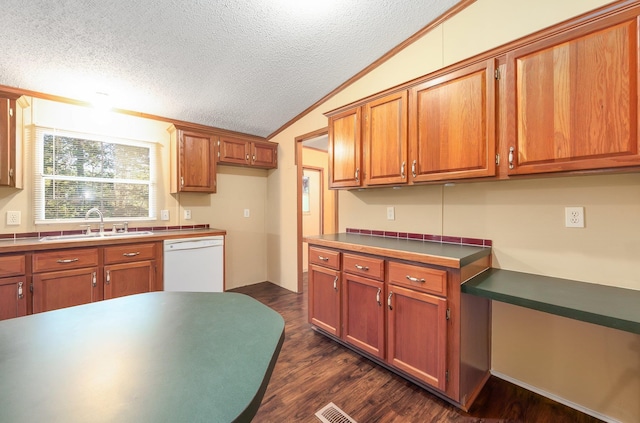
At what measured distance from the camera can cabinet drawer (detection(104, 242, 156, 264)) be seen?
2469 millimetres

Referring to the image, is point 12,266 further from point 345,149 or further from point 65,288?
point 345,149

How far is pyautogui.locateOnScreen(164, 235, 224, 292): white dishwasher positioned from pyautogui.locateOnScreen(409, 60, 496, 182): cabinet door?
7.80 ft

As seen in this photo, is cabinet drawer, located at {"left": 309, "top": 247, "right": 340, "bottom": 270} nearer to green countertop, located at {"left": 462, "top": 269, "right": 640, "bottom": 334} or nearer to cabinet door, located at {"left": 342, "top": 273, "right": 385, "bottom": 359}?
cabinet door, located at {"left": 342, "top": 273, "right": 385, "bottom": 359}

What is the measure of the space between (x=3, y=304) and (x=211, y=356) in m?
2.53

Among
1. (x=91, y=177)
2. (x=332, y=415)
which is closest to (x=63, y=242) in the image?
(x=91, y=177)

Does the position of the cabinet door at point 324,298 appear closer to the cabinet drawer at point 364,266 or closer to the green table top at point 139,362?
the cabinet drawer at point 364,266

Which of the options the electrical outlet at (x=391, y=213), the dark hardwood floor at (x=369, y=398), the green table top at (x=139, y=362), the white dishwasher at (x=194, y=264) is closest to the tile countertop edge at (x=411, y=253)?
the electrical outlet at (x=391, y=213)

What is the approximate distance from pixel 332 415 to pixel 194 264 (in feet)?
7.02

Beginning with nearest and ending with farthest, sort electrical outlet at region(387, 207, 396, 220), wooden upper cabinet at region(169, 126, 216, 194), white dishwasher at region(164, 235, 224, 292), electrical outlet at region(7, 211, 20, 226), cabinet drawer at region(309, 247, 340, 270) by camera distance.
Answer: cabinet drawer at region(309, 247, 340, 270), electrical outlet at region(7, 211, 20, 226), electrical outlet at region(387, 207, 396, 220), white dishwasher at region(164, 235, 224, 292), wooden upper cabinet at region(169, 126, 216, 194)

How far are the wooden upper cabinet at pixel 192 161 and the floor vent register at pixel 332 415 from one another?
2.68 m

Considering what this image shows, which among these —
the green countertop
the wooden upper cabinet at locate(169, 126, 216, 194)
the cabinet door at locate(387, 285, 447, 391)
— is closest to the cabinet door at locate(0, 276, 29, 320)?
the wooden upper cabinet at locate(169, 126, 216, 194)

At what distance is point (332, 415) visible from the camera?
5.24 feet

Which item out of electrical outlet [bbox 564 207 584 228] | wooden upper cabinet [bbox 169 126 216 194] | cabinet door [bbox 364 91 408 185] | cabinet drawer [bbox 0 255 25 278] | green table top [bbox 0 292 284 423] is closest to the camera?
green table top [bbox 0 292 284 423]

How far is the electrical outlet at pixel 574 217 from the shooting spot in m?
1.63
